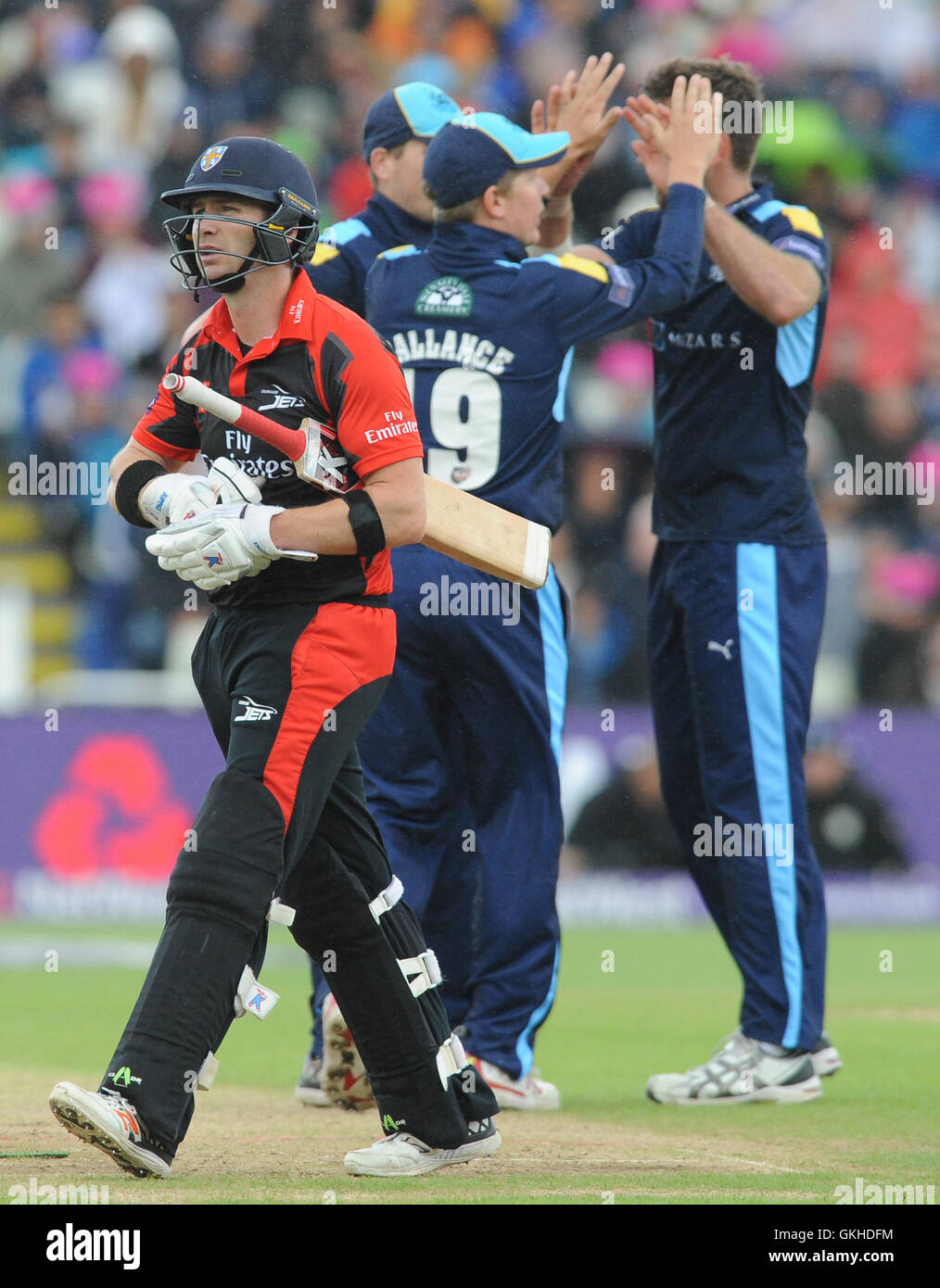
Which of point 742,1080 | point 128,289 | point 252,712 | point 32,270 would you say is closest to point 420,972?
point 252,712

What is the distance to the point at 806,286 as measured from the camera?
19.5 ft

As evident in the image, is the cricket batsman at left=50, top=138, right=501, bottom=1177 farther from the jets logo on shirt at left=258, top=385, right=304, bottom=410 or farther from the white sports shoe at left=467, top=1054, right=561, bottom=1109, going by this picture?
the white sports shoe at left=467, top=1054, right=561, bottom=1109

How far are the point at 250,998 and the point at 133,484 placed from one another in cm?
122

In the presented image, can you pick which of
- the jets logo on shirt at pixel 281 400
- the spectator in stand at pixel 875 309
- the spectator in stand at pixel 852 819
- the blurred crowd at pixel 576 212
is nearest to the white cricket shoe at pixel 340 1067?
the jets logo on shirt at pixel 281 400

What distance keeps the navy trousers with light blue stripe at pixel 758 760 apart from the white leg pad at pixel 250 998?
7.17ft

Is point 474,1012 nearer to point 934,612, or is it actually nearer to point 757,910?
point 757,910

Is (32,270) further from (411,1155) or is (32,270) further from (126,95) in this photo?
(411,1155)

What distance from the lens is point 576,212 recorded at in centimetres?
1338

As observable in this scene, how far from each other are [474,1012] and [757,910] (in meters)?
0.97

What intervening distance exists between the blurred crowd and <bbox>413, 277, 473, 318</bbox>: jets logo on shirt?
647 cm

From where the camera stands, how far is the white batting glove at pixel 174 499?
4.16m

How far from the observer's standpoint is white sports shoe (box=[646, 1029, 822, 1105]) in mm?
5738

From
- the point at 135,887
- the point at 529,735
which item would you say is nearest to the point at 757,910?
the point at 529,735

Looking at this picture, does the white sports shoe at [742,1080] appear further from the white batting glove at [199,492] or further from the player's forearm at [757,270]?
the white batting glove at [199,492]
